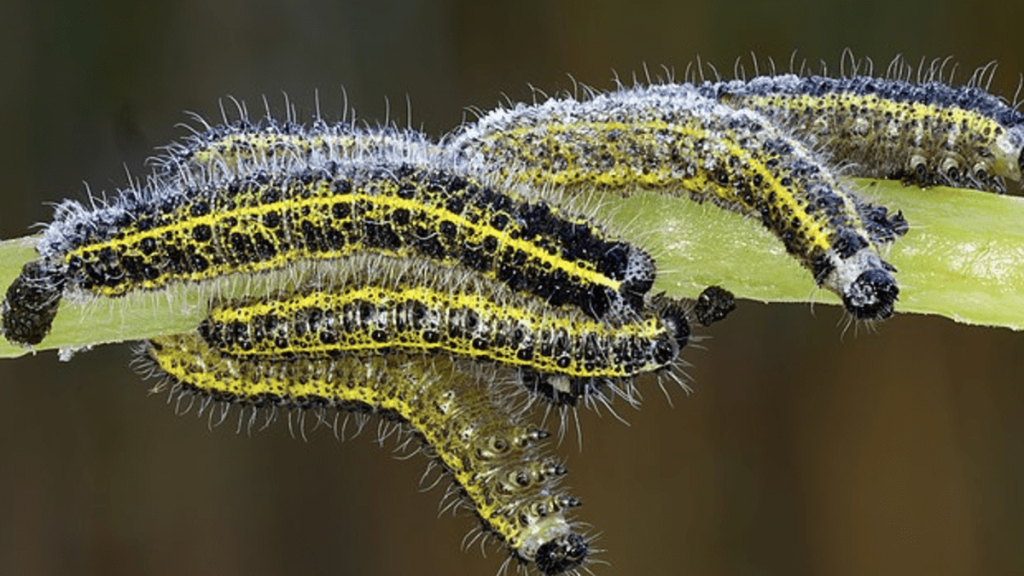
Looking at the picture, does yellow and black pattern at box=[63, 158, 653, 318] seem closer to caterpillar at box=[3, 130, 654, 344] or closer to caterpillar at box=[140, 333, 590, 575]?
caterpillar at box=[3, 130, 654, 344]

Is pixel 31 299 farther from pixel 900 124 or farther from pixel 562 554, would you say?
pixel 900 124

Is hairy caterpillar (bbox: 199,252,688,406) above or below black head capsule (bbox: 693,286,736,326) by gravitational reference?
below

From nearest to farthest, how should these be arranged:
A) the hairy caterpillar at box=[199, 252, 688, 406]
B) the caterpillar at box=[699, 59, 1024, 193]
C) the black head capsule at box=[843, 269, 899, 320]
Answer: the black head capsule at box=[843, 269, 899, 320], the hairy caterpillar at box=[199, 252, 688, 406], the caterpillar at box=[699, 59, 1024, 193]

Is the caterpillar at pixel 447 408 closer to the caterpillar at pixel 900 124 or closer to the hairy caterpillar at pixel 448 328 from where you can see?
the hairy caterpillar at pixel 448 328

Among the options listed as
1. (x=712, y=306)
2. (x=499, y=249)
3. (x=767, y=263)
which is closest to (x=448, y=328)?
(x=499, y=249)

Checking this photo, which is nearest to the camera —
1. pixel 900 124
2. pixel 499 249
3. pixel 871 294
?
pixel 871 294

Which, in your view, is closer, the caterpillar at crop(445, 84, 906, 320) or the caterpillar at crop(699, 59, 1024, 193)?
the caterpillar at crop(445, 84, 906, 320)

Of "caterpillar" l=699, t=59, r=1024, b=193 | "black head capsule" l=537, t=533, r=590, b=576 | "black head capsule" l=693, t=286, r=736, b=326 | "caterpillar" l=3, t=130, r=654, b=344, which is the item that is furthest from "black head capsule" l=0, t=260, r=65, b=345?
"caterpillar" l=699, t=59, r=1024, b=193

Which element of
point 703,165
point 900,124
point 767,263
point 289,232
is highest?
point 900,124
